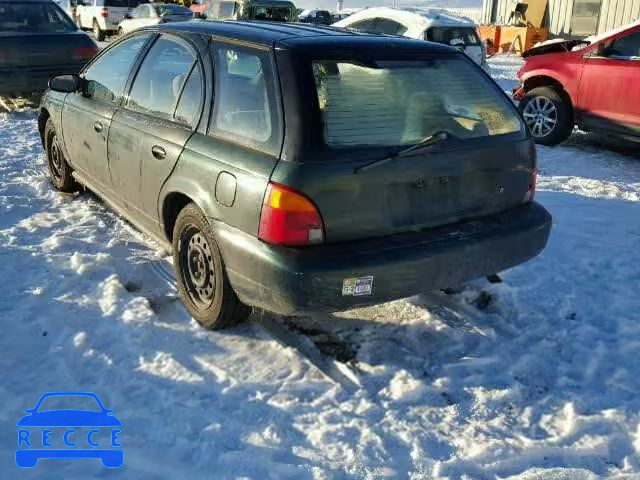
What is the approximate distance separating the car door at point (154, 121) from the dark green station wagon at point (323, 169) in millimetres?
15

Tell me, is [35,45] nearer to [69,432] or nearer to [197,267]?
[197,267]

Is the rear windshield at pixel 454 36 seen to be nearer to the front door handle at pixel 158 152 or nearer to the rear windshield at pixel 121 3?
the front door handle at pixel 158 152

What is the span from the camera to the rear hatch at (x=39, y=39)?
28.5 ft

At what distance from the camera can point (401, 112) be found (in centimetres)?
309

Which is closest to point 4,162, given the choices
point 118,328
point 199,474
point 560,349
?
point 118,328

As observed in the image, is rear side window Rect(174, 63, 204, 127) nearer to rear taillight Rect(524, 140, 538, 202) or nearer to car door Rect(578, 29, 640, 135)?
rear taillight Rect(524, 140, 538, 202)

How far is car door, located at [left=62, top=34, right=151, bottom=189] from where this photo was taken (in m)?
4.29

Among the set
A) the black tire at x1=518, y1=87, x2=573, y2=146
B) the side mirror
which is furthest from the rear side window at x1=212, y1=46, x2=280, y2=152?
the black tire at x1=518, y1=87, x2=573, y2=146

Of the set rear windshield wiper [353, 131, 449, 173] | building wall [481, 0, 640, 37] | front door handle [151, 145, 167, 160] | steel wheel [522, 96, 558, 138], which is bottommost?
steel wheel [522, 96, 558, 138]

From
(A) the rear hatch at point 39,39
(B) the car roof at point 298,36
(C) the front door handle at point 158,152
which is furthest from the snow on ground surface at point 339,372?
(A) the rear hatch at point 39,39

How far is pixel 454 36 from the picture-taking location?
35.8 feet

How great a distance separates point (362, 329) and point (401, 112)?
4.10 ft

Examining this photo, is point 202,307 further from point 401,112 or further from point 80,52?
point 80,52

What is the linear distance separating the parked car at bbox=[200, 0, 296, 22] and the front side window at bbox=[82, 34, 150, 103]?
14.3 m
